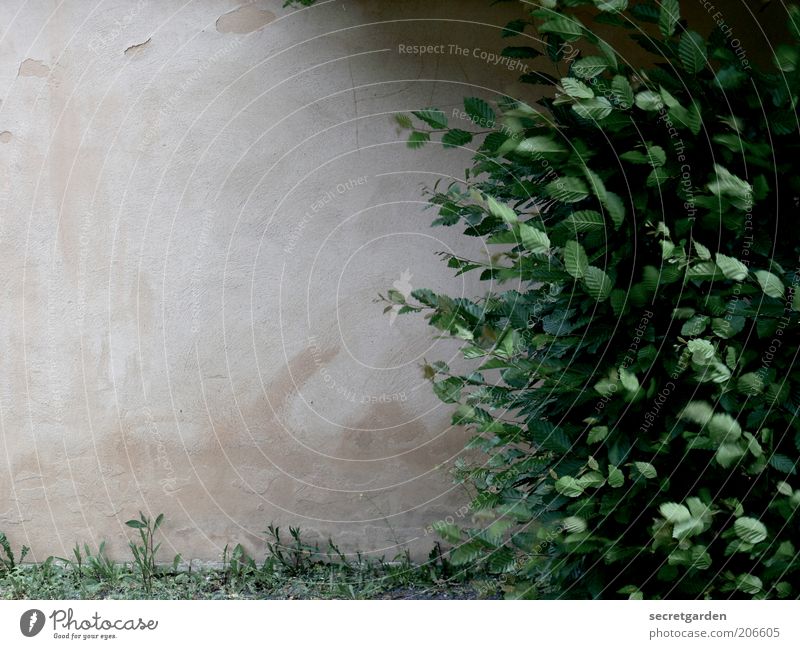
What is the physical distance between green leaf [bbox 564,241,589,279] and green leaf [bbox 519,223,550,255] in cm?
5

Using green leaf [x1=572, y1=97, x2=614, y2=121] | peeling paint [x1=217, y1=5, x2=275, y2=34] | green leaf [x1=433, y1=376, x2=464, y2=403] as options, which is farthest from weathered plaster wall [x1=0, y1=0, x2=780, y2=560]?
green leaf [x1=572, y1=97, x2=614, y2=121]

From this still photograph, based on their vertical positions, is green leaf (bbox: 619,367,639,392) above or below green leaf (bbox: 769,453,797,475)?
above

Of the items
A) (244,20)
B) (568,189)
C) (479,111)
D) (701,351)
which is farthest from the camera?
(244,20)

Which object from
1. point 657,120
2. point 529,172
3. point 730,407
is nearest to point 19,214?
point 529,172

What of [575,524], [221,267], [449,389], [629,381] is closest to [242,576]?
[221,267]

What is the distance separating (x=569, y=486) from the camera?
1672 mm

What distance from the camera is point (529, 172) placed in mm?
1858

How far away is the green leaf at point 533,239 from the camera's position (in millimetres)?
1632

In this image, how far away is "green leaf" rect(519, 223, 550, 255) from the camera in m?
1.63

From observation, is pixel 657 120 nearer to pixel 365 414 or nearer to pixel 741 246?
pixel 741 246

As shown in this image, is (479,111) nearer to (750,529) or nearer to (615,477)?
(615,477)

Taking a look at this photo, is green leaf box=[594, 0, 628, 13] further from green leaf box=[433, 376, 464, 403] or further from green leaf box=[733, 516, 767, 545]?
green leaf box=[733, 516, 767, 545]

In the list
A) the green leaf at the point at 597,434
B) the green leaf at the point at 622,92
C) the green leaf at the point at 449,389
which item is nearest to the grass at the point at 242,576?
the green leaf at the point at 449,389

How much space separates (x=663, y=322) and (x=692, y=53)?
56 cm
